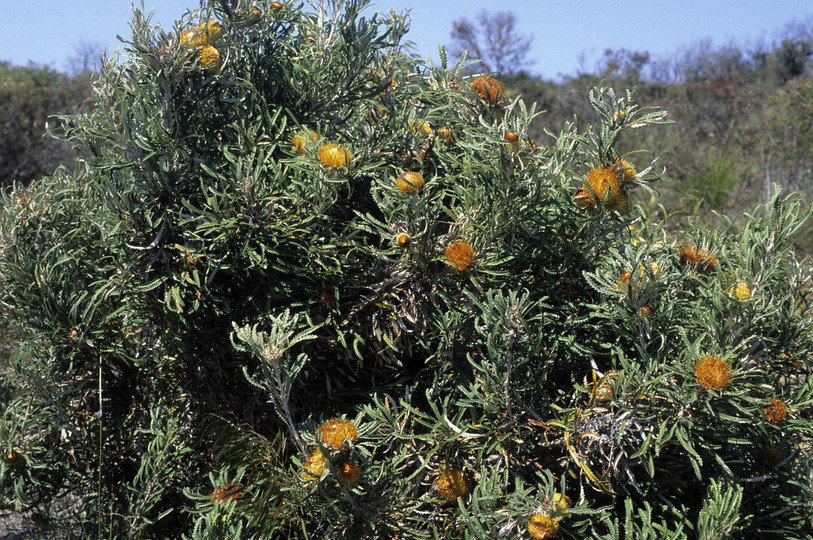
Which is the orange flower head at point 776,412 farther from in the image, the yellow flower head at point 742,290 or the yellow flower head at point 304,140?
the yellow flower head at point 304,140

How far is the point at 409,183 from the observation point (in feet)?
4.64

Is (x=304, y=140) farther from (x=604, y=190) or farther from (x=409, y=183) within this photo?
(x=604, y=190)

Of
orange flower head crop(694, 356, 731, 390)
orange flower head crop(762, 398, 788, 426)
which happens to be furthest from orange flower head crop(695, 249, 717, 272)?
orange flower head crop(694, 356, 731, 390)

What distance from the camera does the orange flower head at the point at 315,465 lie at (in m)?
1.31

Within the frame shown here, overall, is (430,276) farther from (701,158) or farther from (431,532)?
(701,158)

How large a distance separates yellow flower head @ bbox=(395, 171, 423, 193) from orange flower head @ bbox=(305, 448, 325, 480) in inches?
23.4

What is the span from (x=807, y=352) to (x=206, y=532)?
1477mm

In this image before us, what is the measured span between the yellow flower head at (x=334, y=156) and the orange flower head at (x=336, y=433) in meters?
0.58

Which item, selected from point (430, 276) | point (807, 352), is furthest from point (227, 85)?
point (807, 352)

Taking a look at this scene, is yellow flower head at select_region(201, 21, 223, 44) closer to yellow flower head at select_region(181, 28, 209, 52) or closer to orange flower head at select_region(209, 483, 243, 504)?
yellow flower head at select_region(181, 28, 209, 52)

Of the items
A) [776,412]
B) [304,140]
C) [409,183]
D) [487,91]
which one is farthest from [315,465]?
[776,412]

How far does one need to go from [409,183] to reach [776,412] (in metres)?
1.03

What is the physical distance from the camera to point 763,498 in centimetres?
162

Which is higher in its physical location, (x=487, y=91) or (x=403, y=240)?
(x=487, y=91)
